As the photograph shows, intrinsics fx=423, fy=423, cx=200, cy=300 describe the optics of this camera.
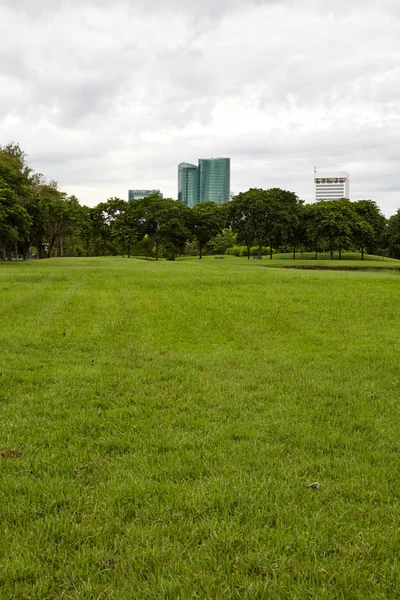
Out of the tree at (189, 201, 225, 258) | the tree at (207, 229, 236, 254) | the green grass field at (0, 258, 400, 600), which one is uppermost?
the tree at (189, 201, 225, 258)

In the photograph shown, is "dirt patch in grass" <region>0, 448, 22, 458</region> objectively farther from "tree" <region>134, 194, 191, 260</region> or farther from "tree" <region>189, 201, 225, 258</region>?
"tree" <region>189, 201, 225, 258</region>

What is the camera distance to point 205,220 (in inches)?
1988

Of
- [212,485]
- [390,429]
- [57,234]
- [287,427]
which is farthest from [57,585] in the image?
[57,234]

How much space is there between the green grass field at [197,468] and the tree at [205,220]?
4342 centimetres

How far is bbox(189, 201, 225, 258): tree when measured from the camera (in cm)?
5031

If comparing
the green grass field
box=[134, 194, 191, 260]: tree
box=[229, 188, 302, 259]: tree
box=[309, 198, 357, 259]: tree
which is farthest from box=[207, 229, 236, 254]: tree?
the green grass field

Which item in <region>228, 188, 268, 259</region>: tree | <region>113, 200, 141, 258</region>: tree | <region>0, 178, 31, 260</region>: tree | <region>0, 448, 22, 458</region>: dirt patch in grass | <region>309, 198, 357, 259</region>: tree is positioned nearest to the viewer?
<region>0, 448, 22, 458</region>: dirt patch in grass

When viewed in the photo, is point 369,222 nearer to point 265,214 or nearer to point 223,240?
point 265,214

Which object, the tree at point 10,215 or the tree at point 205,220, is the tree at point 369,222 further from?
the tree at point 10,215

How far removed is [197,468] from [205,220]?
4830cm

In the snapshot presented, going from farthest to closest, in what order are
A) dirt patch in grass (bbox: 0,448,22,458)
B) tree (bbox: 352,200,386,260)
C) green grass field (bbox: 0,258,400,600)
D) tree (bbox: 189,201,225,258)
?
1. tree (bbox: 189,201,225,258)
2. tree (bbox: 352,200,386,260)
3. dirt patch in grass (bbox: 0,448,22,458)
4. green grass field (bbox: 0,258,400,600)


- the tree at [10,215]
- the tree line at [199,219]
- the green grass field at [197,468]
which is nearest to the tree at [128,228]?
the tree line at [199,219]

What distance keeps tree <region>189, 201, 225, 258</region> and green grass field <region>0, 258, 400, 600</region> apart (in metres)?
43.4

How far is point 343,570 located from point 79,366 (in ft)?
15.6
